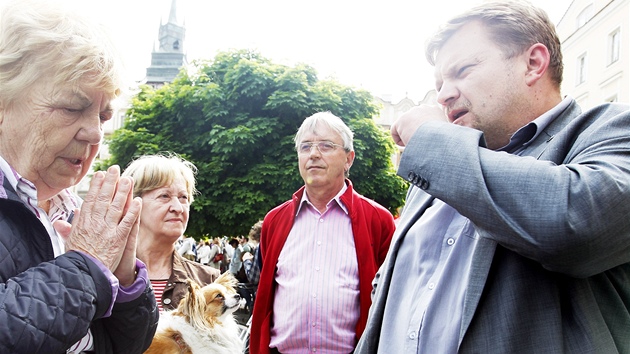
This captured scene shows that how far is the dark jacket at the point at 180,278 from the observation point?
121 inches

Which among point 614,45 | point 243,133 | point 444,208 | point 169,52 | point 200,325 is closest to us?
point 444,208

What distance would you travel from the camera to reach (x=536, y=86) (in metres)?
1.79

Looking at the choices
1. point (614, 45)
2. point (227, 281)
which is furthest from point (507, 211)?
point (614, 45)

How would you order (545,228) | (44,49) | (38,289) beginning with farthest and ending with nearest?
(44,49) < (545,228) < (38,289)

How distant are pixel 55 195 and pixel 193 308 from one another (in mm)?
1354

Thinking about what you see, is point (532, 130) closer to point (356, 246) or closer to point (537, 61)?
point (537, 61)

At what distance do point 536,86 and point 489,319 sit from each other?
2.60 feet

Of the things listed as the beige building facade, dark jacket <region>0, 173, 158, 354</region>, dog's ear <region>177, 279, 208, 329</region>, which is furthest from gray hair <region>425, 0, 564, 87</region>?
the beige building facade

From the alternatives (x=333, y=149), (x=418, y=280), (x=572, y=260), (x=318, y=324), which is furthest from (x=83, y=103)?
(x=333, y=149)

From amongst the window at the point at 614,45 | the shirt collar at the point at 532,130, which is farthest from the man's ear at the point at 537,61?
the window at the point at 614,45

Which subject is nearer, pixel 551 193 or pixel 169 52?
pixel 551 193

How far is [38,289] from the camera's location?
1223mm

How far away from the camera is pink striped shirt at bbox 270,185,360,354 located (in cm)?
328

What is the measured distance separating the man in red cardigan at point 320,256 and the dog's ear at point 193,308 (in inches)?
26.3
